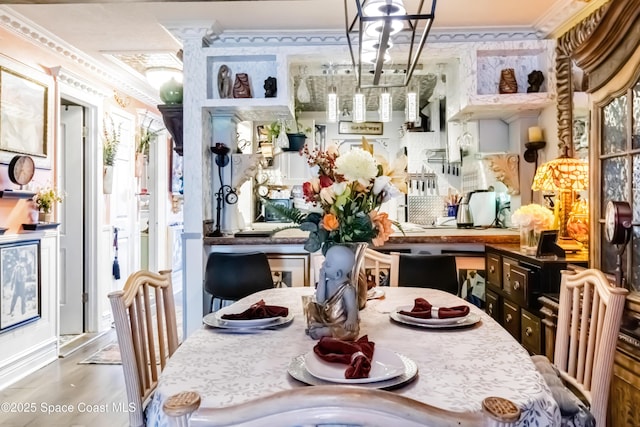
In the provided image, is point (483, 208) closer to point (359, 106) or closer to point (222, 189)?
point (359, 106)

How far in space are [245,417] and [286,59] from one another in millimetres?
3081

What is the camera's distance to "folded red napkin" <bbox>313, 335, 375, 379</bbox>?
1016 millimetres

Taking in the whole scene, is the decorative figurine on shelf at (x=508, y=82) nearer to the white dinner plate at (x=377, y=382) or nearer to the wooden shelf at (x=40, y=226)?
the white dinner plate at (x=377, y=382)

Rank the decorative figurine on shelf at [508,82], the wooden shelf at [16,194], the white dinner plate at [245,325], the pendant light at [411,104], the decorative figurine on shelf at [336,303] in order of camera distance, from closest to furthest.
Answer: the decorative figurine on shelf at [336,303]
the white dinner plate at [245,325]
the pendant light at [411,104]
the wooden shelf at [16,194]
the decorative figurine on shelf at [508,82]

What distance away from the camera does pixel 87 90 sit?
4.17 metres

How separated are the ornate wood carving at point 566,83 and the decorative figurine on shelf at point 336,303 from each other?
2110 millimetres

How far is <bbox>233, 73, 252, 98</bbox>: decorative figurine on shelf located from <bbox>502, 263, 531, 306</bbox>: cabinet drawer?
2123 millimetres

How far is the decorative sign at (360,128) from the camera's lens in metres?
6.55

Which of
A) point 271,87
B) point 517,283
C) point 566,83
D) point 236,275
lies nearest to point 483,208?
point 566,83

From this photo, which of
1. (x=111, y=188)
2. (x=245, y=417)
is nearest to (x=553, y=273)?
(x=245, y=417)

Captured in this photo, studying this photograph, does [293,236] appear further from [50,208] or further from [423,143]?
[423,143]

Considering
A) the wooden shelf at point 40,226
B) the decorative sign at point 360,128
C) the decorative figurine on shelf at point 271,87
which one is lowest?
the wooden shelf at point 40,226

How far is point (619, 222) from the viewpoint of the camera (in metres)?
1.60

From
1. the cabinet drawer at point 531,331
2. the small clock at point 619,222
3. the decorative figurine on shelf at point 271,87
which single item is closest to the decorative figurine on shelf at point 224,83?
the decorative figurine on shelf at point 271,87
